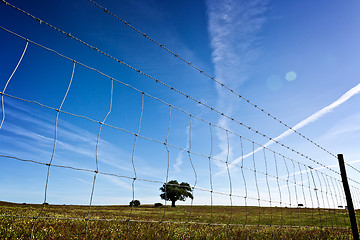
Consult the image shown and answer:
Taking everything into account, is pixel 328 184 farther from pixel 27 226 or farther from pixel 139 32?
pixel 27 226

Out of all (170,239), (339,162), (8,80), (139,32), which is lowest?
(170,239)

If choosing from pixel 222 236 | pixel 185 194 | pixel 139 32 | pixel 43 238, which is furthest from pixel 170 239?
pixel 185 194

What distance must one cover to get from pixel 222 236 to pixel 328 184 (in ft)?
14.8

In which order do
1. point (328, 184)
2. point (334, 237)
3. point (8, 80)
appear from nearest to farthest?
point (8, 80), point (334, 237), point (328, 184)

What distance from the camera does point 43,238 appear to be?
16.6ft

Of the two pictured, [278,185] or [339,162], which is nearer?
[278,185]

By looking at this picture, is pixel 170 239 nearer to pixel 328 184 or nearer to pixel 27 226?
pixel 27 226

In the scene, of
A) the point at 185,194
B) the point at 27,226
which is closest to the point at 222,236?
the point at 27,226

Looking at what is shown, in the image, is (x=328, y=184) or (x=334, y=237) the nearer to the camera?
(x=334, y=237)

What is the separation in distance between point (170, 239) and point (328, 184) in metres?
6.25

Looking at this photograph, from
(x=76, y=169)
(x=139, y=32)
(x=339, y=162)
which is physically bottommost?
(x=76, y=169)

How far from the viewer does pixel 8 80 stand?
9.02 feet

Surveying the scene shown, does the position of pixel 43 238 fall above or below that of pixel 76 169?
below

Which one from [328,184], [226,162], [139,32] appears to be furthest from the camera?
[328,184]
